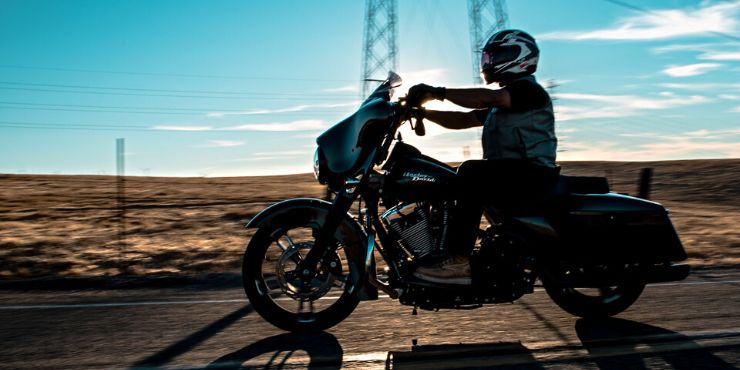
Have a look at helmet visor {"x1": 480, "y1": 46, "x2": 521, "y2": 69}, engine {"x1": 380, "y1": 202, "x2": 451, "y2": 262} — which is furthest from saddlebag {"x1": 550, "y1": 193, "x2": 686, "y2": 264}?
helmet visor {"x1": 480, "y1": 46, "x2": 521, "y2": 69}

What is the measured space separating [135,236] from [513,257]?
800 centimetres

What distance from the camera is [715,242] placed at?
403 inches

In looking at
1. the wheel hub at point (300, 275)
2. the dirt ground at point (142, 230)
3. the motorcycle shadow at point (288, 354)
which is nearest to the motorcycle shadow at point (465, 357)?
the motorcycle shadow at point (288, 354)

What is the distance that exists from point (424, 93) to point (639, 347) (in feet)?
6.37

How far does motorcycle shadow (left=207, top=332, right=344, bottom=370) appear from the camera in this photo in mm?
4184

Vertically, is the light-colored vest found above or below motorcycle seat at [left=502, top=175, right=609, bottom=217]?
above

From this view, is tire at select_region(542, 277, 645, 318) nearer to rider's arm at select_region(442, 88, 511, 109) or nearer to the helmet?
rider's arm at select_region(442, 88, 511, 109)

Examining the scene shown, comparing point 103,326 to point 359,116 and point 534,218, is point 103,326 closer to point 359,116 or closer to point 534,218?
point 359,116

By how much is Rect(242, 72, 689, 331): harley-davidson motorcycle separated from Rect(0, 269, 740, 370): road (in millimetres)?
261

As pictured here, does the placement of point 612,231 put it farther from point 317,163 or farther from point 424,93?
point 317,163

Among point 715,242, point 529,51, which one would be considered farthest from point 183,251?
point 715,242

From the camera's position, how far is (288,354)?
173 inches

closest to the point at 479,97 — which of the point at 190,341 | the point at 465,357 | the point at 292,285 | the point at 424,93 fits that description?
the point at 424,93

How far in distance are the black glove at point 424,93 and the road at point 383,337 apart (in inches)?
57.5
